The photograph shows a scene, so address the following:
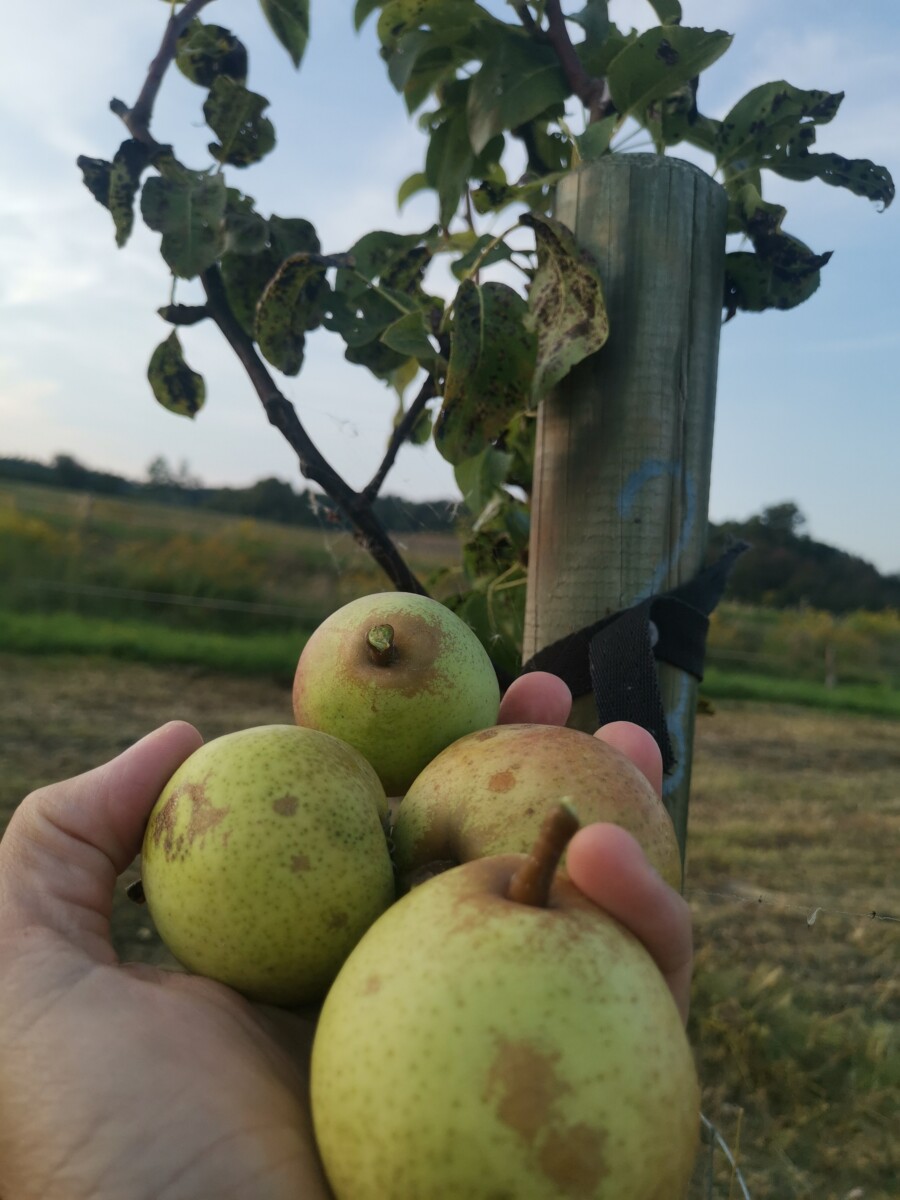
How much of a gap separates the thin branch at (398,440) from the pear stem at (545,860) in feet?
4.04

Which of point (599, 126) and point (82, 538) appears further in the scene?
point (82, 538)

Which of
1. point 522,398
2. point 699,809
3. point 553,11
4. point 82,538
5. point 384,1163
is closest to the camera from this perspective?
point 384,1163

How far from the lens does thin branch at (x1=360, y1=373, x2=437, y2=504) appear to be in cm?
190

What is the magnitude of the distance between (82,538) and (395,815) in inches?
552

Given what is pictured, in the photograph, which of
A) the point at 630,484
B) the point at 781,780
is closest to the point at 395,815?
the point at 630,484

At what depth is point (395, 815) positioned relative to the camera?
42.7 inches

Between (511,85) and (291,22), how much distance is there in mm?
714

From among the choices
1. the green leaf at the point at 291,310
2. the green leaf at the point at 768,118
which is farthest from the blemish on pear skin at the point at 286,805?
the green leaf at the point at 768,118

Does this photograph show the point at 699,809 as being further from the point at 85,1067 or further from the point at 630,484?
the point at 85,1067

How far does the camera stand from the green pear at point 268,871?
2.95ft

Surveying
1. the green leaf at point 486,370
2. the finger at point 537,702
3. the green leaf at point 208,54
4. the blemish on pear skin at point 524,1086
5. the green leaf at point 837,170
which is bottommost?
the blemish on pear skin at point 524,1086

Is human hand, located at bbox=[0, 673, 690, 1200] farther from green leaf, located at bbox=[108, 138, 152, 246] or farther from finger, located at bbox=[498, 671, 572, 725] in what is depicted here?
green leaf, located at bbox=[108, 138, 152, 246]

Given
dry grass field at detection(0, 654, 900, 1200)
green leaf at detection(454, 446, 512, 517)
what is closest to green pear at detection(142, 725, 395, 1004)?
dry grass field at detection(0, 654, 900, 1200)

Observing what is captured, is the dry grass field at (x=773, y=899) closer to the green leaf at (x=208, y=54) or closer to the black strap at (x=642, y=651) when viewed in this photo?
the black strap at (x=642, y=651)
